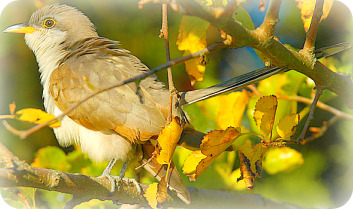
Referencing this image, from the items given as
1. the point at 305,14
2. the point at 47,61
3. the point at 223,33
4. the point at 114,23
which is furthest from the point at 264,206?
the point at 47,61

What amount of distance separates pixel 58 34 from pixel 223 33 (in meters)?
2.04

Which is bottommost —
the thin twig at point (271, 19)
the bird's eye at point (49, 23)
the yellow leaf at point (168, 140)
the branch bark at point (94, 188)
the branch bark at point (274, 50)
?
the branch bark at point (94, 188)

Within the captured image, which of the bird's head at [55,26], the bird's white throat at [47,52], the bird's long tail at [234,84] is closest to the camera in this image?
the bird's long tail at [234,84]

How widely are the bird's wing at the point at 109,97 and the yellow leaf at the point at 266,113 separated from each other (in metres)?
0.81

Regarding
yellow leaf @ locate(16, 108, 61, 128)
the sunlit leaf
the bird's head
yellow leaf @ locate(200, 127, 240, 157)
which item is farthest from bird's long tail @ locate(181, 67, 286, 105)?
the bird's head

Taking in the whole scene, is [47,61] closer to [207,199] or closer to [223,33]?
[207,199]

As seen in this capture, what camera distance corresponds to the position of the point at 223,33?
4.01 ft

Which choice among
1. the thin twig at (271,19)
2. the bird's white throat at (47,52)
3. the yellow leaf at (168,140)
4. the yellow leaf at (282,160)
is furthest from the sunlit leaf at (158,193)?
the bird's white throat at (47,52)

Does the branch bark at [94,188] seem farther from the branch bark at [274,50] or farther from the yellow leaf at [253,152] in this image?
the branch bark at [274,50]

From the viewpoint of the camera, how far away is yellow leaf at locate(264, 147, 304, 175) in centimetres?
233

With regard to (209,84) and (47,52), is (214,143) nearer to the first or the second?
(209,84)

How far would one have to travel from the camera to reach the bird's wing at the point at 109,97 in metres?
2.18

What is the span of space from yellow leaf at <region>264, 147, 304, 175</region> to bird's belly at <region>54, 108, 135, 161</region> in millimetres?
982

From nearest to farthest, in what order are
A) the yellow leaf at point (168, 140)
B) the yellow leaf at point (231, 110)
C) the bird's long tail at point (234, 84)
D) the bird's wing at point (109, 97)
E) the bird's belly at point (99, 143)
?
the yellow leaf at point (168, 140) → the bird's long tail at point (234, 84) → the yellow leaf at point (231, 110) → the bird's wing at point (109, 97) → the bird's belly at point (99, 143)
